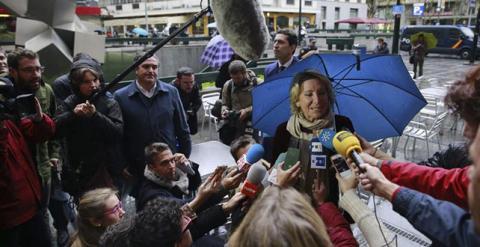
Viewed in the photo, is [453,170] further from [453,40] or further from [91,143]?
[453,40]

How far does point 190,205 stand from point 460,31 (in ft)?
85.8

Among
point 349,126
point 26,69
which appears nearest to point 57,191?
point 26,69

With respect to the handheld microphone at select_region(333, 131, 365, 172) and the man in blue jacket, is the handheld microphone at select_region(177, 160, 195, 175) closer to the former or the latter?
the man in blue jacket

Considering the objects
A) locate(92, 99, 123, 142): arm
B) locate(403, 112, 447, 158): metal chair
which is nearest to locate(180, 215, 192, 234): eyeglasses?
locate(92, 99, 123, 142): arm

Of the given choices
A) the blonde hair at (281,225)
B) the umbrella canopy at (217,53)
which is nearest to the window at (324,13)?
the umbrella canopy at (217,53)

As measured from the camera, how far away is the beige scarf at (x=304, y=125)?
86.6 inches

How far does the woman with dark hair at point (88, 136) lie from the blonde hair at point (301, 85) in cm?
161

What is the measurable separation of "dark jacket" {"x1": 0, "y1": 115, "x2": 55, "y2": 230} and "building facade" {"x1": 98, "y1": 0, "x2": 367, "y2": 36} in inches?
1712

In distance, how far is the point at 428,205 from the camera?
1.35 meters

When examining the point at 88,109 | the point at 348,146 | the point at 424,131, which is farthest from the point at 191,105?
the point at 424,131

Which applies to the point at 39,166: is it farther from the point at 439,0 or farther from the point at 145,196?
the point at 439,0

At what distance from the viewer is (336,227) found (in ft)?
5.47

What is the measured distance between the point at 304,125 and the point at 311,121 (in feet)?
0.16

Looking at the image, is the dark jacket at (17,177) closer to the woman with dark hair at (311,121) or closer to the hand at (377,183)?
the woman with dark hair at (311,121)
